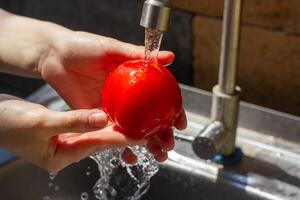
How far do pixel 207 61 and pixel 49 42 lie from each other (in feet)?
0.93

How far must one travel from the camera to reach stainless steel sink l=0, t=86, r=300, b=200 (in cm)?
73

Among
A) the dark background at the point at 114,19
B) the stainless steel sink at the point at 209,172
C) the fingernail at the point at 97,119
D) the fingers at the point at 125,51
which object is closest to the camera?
the fingernail at the point at 97,119

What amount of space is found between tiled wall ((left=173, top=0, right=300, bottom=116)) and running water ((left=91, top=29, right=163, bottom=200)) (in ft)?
0.69

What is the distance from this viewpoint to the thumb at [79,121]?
0.50 meters

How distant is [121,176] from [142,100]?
268mm

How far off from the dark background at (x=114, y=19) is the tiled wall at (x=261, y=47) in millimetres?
23

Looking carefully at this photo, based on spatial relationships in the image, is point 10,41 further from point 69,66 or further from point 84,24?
point 84,24

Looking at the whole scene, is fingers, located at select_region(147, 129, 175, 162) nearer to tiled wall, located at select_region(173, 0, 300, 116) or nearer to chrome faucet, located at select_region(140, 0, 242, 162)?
chrome faucet, located at select_region(140, 0, 242, 162)

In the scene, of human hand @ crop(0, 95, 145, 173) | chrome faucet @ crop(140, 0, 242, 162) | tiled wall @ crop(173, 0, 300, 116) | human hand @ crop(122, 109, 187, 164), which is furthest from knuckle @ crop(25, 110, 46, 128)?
tiled wall @ crop(173, 0, 300, 116)

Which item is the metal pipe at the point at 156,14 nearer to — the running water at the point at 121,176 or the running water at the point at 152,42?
the running water at the point at 152,42

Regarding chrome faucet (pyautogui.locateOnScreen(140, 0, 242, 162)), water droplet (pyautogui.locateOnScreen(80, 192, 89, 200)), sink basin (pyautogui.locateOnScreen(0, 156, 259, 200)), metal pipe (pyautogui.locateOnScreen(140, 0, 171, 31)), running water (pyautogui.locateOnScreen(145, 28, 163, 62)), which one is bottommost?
water droplet (pyautogui.locateOnScreen(80, 192, 89, 200))

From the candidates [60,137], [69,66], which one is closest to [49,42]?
[69,66]

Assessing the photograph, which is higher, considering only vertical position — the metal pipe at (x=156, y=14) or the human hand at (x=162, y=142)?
the metal pipe at (x=156, y=14)

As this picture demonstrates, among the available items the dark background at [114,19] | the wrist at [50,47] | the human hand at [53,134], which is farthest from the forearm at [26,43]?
the dark background at [114,19]
